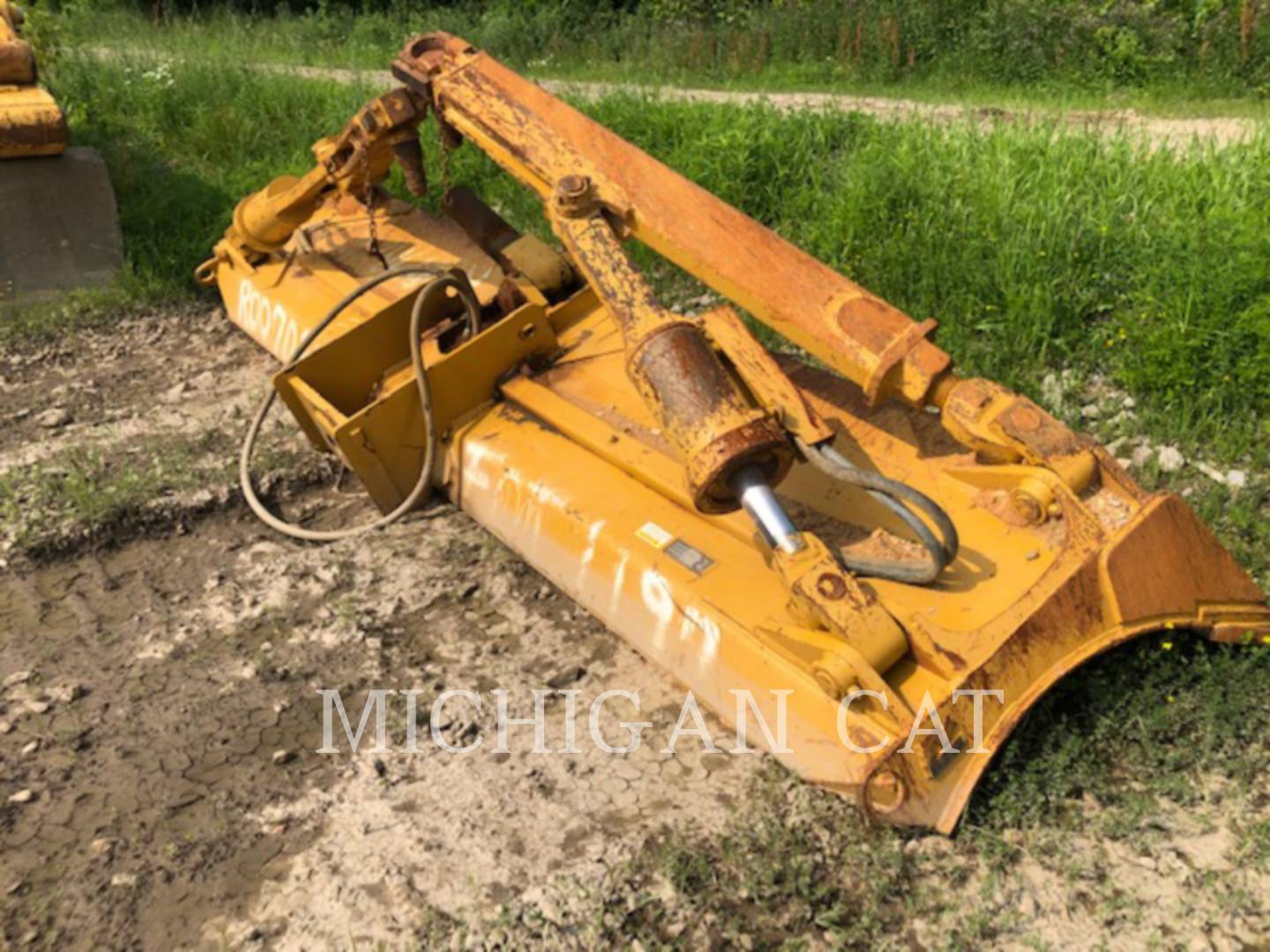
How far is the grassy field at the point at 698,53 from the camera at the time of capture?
29.2ft

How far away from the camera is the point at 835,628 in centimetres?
253

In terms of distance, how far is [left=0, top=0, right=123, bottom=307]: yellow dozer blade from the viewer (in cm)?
538

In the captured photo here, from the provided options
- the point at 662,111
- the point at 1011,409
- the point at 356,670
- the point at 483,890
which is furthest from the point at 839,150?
the point at 483,890

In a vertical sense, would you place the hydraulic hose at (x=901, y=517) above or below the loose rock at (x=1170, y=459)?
above

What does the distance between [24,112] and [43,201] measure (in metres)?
0.42

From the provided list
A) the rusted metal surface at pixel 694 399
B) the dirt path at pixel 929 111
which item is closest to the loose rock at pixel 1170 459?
the rusted metal surface at pixel 694 399

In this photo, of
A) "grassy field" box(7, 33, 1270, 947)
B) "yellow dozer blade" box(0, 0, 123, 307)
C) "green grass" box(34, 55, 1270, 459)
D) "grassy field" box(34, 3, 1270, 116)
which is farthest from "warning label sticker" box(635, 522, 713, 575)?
"grassy field" box(34, 3, 1270, 116)

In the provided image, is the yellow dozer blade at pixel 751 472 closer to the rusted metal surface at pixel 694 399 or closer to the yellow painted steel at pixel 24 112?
the rusted metal surface at pixel 694 399

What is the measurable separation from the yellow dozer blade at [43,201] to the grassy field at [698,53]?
2.86 meters

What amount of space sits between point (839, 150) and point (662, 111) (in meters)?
1.23

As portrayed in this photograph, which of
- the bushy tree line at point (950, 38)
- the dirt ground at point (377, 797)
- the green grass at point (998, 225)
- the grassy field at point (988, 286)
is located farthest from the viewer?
the bushy tree line at point (950, 38)

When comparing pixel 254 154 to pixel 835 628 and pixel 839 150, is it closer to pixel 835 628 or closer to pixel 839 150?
pixel 839 150

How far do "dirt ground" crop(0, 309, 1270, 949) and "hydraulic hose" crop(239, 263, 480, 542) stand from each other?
2.9 inches

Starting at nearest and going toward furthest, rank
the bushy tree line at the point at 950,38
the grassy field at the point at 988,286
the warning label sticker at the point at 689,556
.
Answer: the grassy field at the point at 988,286 < the warning label sticker at the point at 689,556 < the bushy tree line at the point at 950,38
